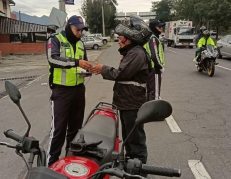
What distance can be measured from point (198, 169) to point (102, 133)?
71.1 inches

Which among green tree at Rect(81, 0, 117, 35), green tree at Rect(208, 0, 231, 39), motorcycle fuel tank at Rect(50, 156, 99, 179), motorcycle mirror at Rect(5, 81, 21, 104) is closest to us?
motorcycle fuel tank at Rect(50, 156, 99, 179)

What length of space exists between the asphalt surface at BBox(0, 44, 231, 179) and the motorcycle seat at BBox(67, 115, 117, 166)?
4.61 ft

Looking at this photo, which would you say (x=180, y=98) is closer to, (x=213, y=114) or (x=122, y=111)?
(x=213, y=114)

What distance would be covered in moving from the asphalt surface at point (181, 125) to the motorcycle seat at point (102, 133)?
1.41 meters

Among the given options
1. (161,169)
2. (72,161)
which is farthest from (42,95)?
(161,169)

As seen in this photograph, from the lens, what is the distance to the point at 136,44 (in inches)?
120

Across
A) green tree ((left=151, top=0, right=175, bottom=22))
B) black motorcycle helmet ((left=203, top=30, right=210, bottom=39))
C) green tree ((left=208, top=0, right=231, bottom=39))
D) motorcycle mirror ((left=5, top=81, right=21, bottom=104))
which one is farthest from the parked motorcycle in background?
green tree ((left=151, top=0, right=175, bottom=22))

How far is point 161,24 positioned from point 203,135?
7.80 ft

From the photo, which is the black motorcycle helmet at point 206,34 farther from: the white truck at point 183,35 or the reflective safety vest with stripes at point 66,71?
the white truck at point 183,35

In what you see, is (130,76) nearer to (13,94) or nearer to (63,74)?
(63,74)

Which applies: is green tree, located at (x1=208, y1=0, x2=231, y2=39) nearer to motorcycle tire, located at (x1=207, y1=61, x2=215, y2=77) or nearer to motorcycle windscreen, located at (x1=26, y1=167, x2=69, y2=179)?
motorcycle tire, located at (x1=207, y1=61, x2=215, y2=77)

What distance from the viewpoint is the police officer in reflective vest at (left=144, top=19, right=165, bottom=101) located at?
5750 millimetres

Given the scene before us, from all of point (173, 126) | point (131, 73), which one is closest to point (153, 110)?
point (131, 73)

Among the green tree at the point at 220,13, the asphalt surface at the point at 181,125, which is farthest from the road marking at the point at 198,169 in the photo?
the green tree at the point at 220,13
